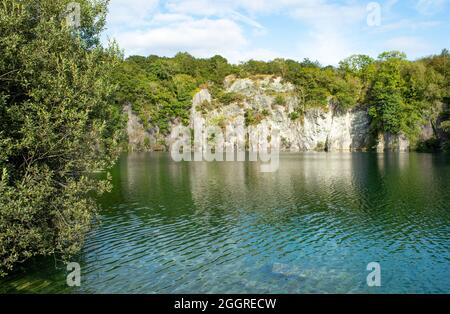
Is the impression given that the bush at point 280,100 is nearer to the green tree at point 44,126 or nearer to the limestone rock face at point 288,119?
the limestone rock face at point 288,119

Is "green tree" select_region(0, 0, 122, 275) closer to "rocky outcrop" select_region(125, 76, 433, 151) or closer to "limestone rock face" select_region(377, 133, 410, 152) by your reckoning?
"limestone rock face" select_region(377, 133, 410, 152)

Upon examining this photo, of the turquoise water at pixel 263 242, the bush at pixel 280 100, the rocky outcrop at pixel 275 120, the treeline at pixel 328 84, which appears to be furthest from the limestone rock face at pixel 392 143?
the turquoise water at pixel 263 242

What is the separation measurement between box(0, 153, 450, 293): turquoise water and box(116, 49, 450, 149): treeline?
254ft

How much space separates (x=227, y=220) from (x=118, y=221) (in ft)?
27.7

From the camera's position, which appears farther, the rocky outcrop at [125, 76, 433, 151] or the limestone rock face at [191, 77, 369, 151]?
the rocky outcrop at [125, 76, 433, 151]

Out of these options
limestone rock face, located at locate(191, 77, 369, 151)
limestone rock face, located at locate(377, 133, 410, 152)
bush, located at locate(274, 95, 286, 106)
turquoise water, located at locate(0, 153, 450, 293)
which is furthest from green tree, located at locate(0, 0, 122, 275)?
bush, located at locate(274, 95, 286, 106)

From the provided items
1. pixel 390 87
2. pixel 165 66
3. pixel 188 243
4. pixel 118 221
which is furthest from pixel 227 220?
pixel 165 66

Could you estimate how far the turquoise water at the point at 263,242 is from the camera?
1705cm

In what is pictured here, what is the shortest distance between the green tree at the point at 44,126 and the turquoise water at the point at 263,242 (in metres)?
2.97

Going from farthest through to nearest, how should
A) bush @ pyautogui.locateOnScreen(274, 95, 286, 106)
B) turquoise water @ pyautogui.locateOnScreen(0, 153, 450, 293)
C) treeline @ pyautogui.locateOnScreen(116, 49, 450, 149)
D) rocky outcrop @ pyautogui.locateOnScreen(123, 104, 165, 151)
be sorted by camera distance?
rocky outcrop @ pyautogui.locateOnScreen(123, 104, 165, 151), bush @ pyautogui.locateOnScreen(274, 95, 286, 106), treeline @ pyautogui.locateOnScreen(116, 49, 450, 149), turquoise water @ pyautogui.locateOnScreen(0, 153, 450, 293)

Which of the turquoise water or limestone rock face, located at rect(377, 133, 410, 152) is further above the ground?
limestone rock face, located at rect(377, 133, 410, 152)

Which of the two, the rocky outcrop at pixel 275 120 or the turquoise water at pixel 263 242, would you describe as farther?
Answer: the rocky outcrop at pixel 275 120

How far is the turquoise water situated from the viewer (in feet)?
55.9

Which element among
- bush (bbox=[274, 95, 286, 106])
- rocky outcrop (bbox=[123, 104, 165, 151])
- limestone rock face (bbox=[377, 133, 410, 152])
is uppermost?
bush (bbox=[274, 95, 286, 106])
